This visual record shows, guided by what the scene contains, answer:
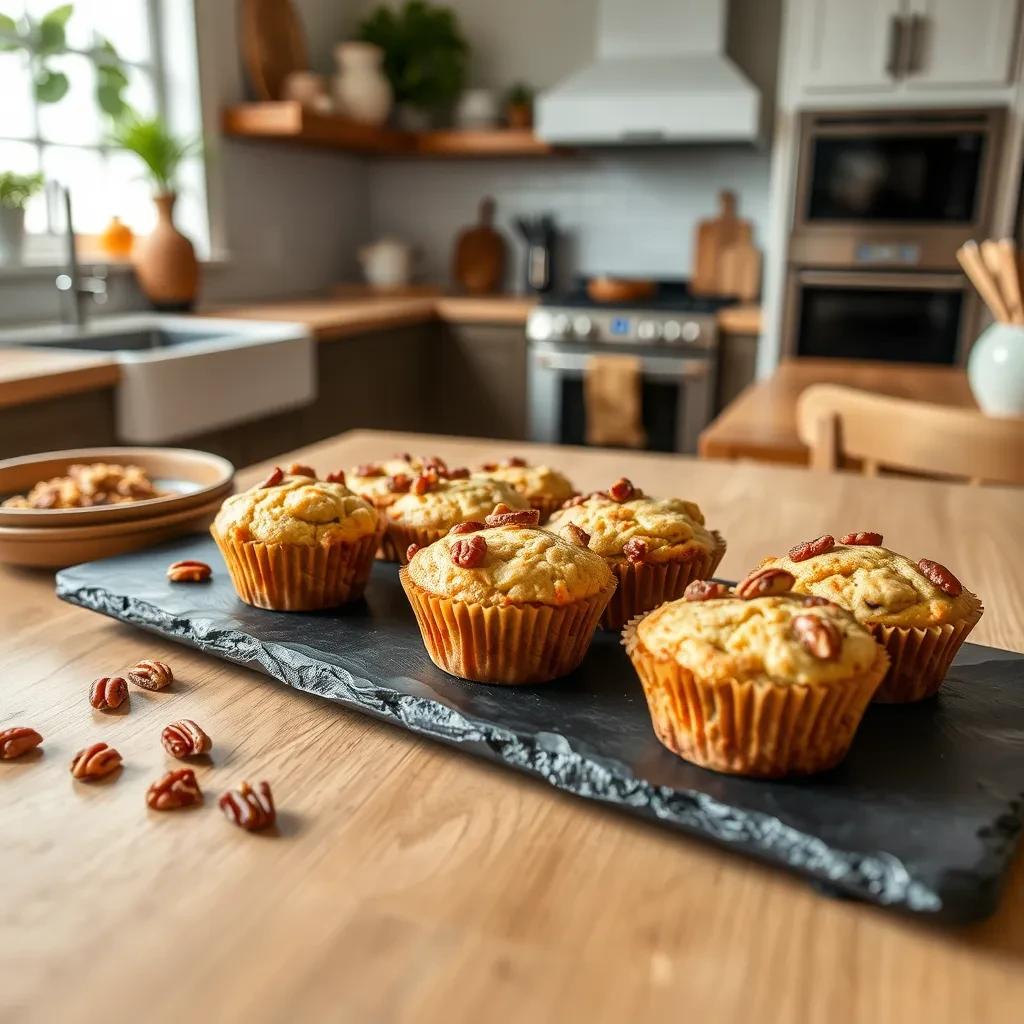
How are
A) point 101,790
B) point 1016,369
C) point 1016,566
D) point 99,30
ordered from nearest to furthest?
point 101,790, point 1016,566, point 1016,369, point 99,30

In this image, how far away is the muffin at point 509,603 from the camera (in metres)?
0.73

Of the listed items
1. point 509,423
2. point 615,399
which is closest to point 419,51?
point 509,423

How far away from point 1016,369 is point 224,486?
1515mm

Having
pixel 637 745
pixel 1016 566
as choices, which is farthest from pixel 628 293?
pixel 637 745

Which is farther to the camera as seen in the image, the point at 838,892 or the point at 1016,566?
the point at 1016,566

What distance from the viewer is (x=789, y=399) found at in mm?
→ 2248

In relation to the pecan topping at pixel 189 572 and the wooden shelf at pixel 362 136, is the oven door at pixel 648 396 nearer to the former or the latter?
the wooden shelf at pixel 362 136

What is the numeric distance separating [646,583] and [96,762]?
0.45 meters

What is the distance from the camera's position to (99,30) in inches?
138

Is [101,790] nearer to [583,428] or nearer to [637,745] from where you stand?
[637,745]

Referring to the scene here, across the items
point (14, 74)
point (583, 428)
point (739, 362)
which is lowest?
point (583, 428)

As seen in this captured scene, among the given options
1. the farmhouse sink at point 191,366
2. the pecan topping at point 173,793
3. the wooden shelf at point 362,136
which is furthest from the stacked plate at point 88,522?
the wooden shelf at point 362,136

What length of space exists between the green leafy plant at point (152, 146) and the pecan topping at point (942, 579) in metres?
3.15

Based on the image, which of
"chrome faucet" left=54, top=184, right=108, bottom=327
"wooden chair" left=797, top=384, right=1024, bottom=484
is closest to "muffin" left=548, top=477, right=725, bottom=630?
"wooden chair" left=797, top=384, right=1024, bottom=484
